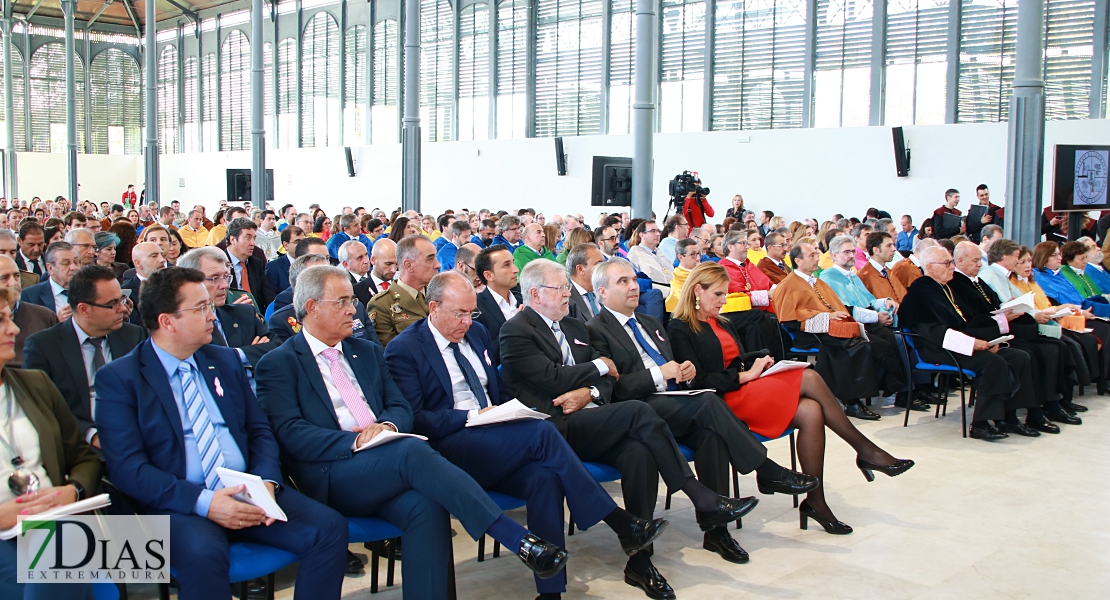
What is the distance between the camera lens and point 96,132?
29.2 m

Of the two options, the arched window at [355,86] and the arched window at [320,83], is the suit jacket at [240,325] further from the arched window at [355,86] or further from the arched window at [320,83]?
the arched window at [320,83]

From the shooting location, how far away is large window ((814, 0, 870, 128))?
14352mm

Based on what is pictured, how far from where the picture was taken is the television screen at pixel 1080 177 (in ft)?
26.6

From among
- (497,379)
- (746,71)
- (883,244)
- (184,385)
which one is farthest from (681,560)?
(746,71)

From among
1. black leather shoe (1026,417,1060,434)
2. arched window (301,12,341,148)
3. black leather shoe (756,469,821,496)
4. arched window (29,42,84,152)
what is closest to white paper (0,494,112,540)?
black leather shoe (756,469,821,496)

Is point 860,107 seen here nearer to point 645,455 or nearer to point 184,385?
point 645,455

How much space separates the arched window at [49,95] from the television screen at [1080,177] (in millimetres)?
28345

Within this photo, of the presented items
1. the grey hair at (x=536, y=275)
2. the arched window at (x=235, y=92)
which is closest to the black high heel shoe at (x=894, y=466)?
the grey hair at (x=536, y=275)

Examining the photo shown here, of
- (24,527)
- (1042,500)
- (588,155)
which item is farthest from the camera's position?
(588,155)

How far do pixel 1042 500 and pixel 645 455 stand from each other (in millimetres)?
2377

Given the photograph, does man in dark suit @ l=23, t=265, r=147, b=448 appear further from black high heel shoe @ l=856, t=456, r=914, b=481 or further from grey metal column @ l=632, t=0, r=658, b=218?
grey metal column @ l=632, t=0, r=658, b=218

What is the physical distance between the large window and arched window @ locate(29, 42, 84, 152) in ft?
77.1

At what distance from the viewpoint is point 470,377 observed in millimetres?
3537

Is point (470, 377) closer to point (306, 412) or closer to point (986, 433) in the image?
point (306, 412)
